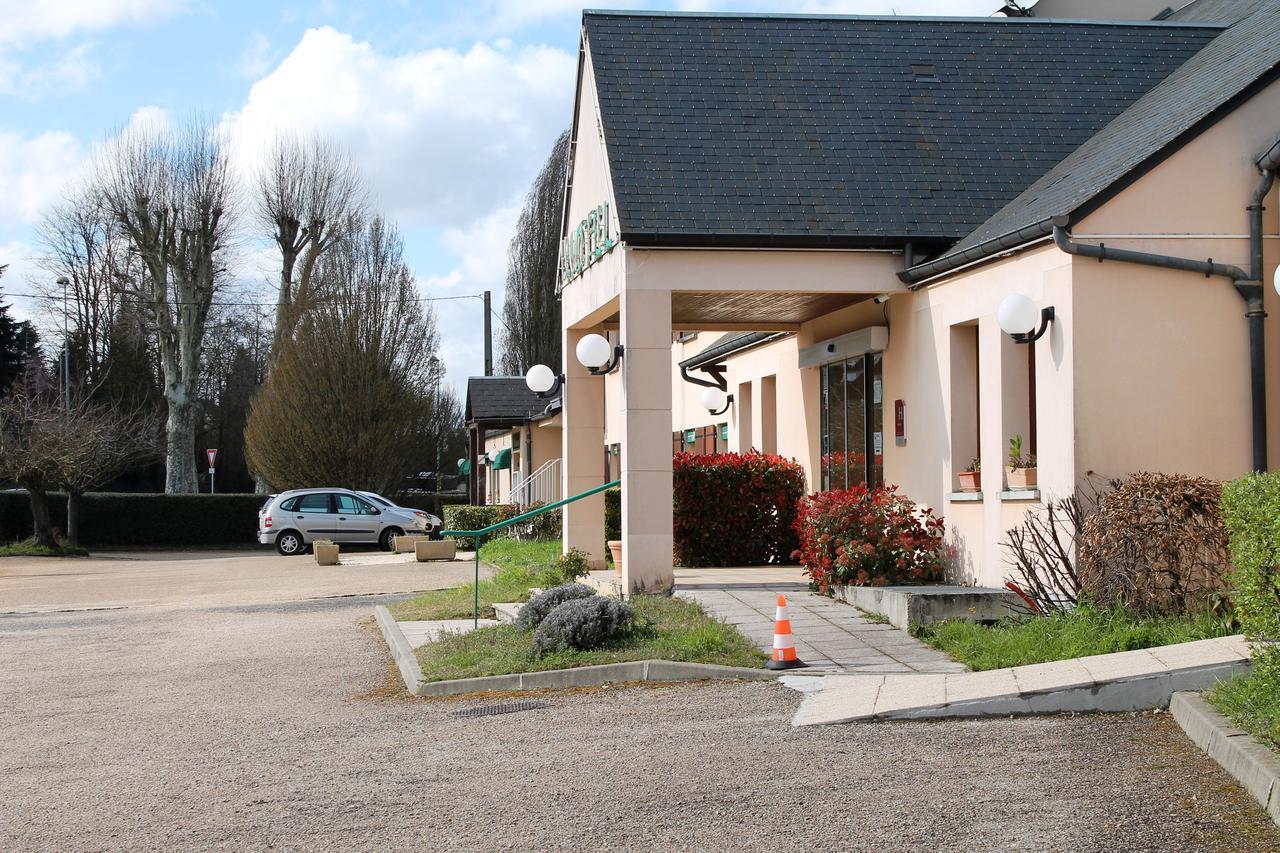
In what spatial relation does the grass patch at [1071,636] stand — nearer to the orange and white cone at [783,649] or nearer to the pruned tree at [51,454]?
the orange and white cone at [783,649]

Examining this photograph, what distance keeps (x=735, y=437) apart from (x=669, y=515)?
9122 millimetres

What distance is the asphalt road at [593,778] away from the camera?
574 cm

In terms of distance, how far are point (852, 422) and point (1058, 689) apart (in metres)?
8.58

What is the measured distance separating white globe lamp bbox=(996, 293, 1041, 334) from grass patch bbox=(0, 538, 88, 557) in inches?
1119

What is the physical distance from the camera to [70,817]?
6516 mm

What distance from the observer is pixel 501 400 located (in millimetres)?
40812

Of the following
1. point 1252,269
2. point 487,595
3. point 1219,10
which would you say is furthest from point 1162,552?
point 1219,10

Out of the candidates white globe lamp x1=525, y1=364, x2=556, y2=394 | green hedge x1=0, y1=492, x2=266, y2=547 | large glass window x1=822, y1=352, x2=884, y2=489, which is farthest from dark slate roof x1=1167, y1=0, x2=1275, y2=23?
green hedge x1=0, y1=492, x2=266, y2=547

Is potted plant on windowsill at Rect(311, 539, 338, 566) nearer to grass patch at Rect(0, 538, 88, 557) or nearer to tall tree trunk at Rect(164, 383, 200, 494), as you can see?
grass patch at Rect(0, 538, 88, 557)

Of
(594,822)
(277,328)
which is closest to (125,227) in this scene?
(277,328)

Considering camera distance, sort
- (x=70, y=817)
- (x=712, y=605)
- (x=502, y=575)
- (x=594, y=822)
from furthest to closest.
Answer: (x=502, y=575)
(x=712, y=605)
(x=70, y=817)
(x=594, y=822)

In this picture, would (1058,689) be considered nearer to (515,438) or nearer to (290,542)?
(290,542)

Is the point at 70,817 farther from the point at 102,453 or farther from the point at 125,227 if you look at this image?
the point at 125,227

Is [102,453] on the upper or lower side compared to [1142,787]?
upper
